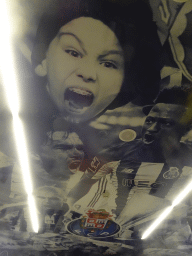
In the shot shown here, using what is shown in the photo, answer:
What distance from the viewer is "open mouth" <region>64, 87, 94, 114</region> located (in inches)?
121

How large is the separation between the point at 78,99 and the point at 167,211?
409 cm

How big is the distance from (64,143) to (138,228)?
3.84 m

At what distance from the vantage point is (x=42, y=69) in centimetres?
294

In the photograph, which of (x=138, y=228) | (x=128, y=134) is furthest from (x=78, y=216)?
(x=128, y=134)

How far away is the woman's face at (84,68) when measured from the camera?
8.57 feet

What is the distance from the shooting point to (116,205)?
16.9 ft

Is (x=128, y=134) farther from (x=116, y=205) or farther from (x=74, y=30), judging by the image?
(x=116, y=205)

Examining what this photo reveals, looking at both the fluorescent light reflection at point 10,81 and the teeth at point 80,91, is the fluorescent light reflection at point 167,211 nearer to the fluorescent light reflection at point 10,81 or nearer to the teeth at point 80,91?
the teeth at point 80,91

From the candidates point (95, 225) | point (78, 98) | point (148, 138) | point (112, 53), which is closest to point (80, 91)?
point (78, 98)

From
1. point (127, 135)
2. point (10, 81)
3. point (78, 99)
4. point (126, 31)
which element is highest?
point (126, 31)

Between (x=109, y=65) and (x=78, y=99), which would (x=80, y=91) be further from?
(x=109, y=65)

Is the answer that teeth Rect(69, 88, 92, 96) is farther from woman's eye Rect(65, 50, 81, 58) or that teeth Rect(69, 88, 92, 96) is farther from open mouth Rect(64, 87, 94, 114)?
woman's eye Rect(65, 50, 81, 58)

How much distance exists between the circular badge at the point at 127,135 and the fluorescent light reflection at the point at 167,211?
2073 millimetres

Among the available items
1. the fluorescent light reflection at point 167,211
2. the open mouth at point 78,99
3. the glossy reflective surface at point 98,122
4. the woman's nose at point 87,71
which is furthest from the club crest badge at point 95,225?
the woman's nose at point 87,71
